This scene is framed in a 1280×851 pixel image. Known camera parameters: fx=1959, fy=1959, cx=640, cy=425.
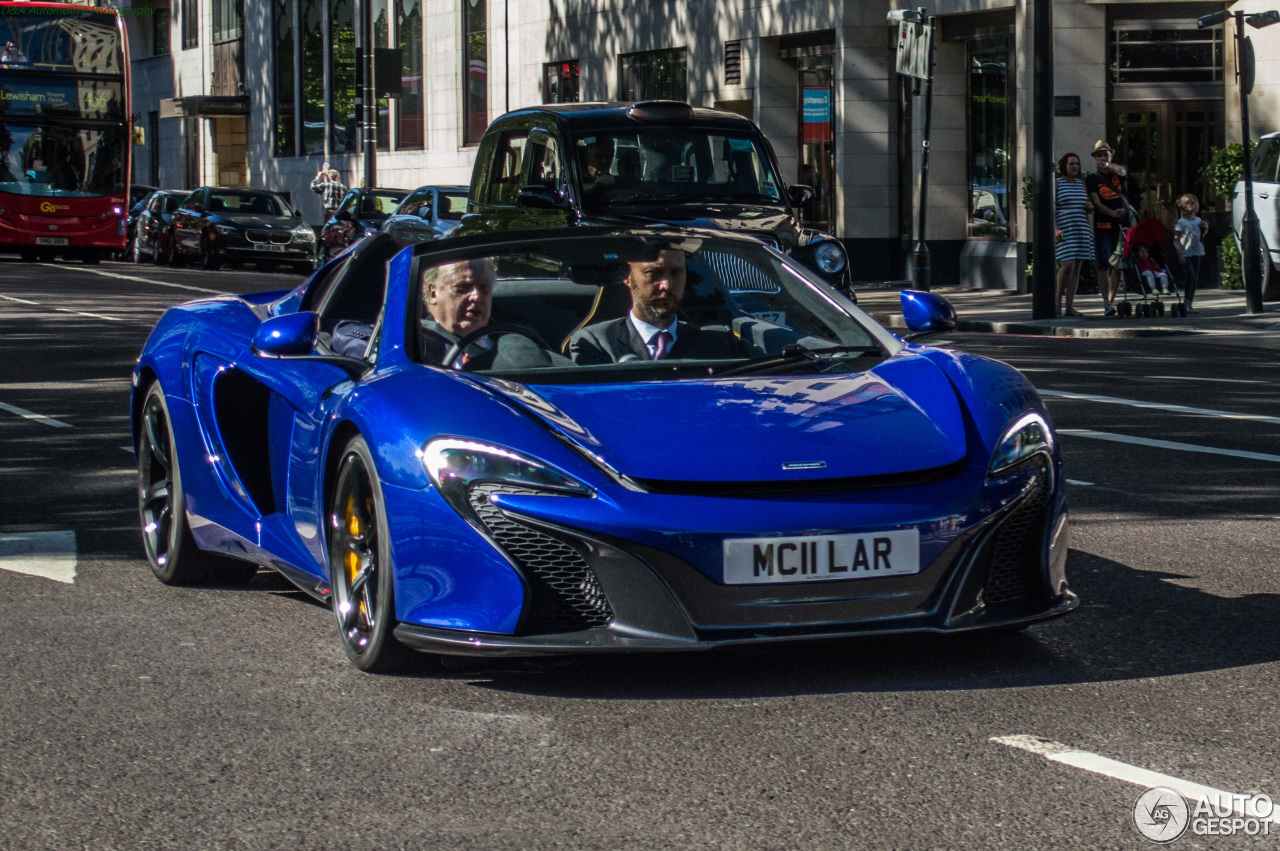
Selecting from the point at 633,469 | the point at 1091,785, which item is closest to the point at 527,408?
the point at 633,469

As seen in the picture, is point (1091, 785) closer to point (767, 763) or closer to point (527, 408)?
point (767, 763)

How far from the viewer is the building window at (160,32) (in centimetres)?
6731

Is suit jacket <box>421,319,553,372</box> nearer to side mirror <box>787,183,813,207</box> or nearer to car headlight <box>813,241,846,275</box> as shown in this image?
car headlight <box>813,241,846,275</box>

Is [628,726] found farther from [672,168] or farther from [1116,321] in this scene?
[1116,321]

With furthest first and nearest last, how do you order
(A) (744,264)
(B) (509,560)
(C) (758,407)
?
(A) (744,264), (C) (758,407), (B) (509,560)

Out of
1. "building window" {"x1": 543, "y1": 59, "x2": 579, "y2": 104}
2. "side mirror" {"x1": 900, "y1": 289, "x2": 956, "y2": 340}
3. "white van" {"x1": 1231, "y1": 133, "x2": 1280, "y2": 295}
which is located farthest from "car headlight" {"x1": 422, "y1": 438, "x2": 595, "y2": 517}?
"building window" {"x1": 543, "y1": 59, "x2": 579, "y2": 104}

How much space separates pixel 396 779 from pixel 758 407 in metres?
1.47

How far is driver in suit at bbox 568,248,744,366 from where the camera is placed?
5.82 meters

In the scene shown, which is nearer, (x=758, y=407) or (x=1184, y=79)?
(x=758, y=407)

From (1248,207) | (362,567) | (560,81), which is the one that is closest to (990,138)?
(1248,207)

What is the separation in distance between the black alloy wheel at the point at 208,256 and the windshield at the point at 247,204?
0.73 metres

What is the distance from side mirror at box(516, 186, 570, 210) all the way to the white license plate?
997cm

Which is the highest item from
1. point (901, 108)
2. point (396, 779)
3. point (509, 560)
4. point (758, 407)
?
point (901, 108)

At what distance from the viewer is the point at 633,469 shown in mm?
4801
